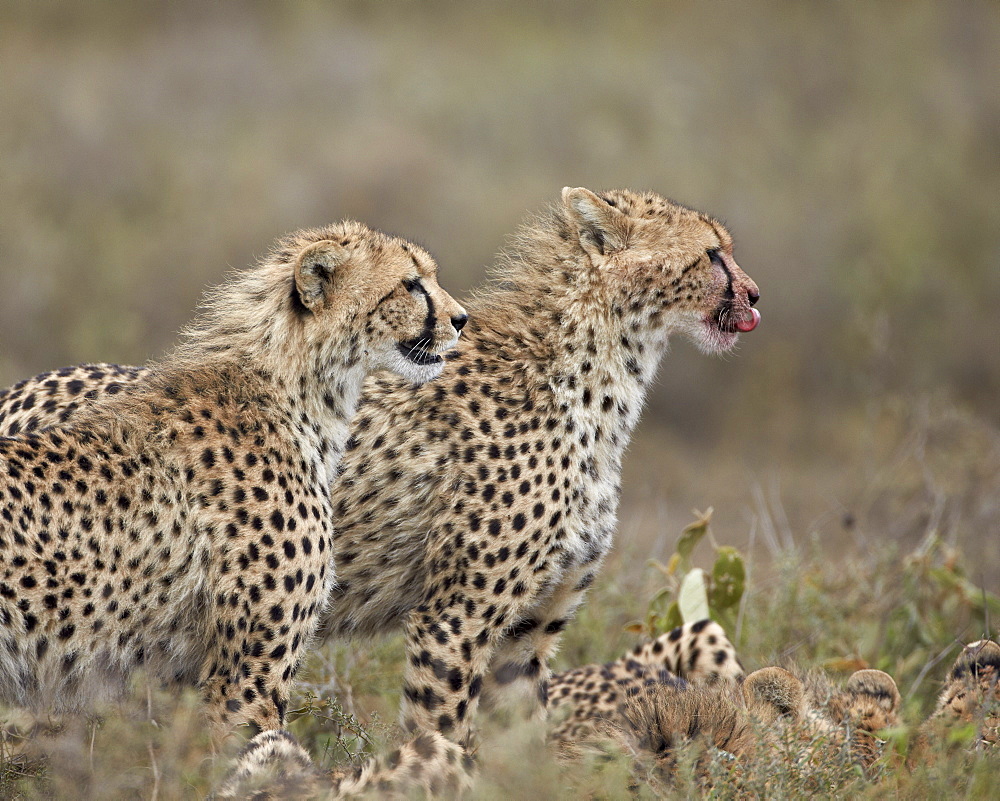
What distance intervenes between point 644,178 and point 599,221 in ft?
27.6

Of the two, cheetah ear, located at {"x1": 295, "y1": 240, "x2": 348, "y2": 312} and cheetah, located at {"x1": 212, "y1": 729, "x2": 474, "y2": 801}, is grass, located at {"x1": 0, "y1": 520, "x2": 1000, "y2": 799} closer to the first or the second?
cheetah, located at {"x1": 212, "y1": 729, "x2": 474, "y2": 801}

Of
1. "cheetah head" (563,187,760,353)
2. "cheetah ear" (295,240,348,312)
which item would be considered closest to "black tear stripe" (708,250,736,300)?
"cheetah head" (563,187,760,353)

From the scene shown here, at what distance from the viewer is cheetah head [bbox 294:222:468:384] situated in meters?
3.94

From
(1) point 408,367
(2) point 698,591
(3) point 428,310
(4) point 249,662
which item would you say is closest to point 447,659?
(4) point 249,662

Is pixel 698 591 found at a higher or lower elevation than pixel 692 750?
higher

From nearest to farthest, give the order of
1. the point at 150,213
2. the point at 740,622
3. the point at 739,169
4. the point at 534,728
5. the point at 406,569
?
1. the point at 534,728
2. the point at 406,569
3. the point at 740,622
4. the point at 150,213
5. the point at 739,169

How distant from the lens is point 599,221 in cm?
446

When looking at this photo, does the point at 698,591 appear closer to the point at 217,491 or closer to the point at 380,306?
the point at 380,306

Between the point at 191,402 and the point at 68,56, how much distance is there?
471 inches

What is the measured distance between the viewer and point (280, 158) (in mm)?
12680

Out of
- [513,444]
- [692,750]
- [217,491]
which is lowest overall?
[692,750]

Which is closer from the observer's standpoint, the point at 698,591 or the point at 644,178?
the point at 698,591

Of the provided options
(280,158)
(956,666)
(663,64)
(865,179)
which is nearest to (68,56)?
(280,158)

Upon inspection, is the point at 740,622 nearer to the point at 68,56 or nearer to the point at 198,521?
the point at 198,521
